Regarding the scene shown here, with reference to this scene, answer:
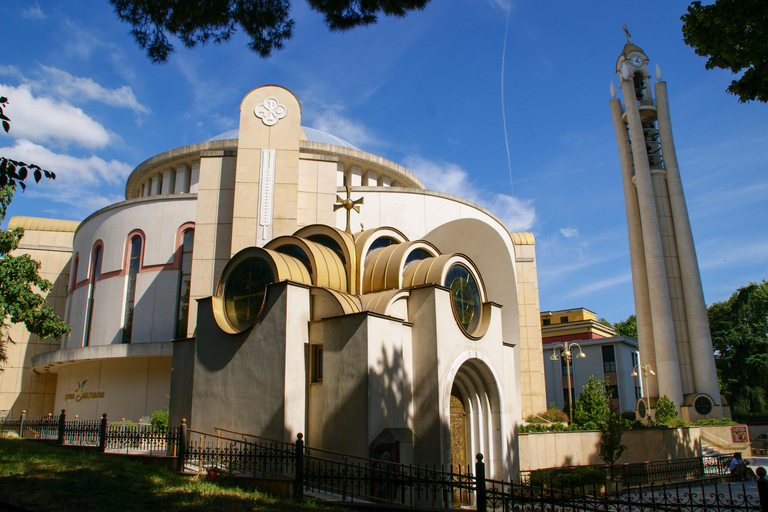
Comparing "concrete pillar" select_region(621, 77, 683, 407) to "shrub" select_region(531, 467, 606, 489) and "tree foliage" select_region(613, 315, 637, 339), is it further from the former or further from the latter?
"tree foliage" select_region(613, 315, 637, 339)

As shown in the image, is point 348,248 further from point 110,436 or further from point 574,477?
point 574,477

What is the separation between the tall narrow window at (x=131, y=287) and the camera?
24.7 m

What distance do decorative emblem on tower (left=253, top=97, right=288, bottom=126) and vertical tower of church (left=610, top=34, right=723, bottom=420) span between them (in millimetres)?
29378

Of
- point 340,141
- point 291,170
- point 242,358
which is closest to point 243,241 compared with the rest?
point 291,170

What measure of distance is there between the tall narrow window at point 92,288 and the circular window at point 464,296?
58.3 feet

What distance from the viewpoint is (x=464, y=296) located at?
1689 cm

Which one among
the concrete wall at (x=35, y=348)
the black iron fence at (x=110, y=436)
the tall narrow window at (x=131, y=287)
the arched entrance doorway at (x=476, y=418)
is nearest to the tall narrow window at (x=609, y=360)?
the arched entrance doorway at (x=476, y=418)

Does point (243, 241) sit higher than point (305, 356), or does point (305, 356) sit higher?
point (243, 241)

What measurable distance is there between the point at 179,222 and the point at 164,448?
11.2 meters

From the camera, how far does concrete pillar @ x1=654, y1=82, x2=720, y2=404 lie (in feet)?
128

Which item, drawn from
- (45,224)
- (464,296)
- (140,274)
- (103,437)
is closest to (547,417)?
(464,296)

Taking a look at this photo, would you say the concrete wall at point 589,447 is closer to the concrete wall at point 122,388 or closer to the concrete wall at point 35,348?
the concrete wall at point 122,388

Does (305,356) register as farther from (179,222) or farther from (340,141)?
(340,141)

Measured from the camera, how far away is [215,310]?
16.3m
